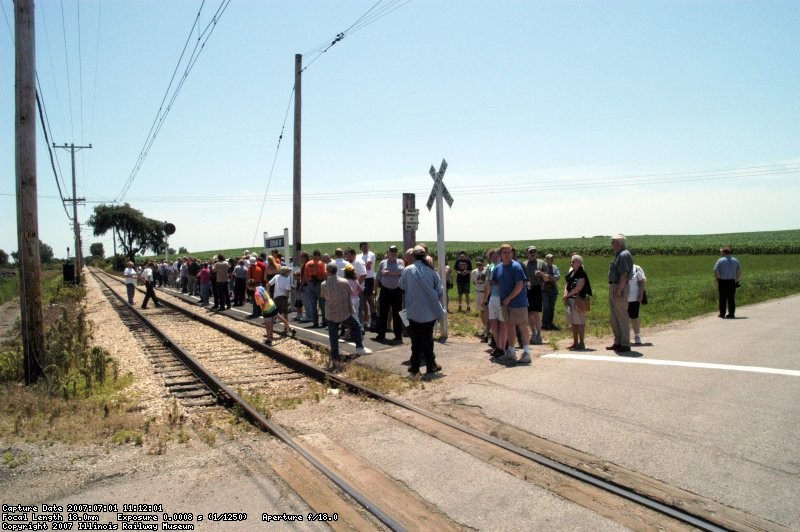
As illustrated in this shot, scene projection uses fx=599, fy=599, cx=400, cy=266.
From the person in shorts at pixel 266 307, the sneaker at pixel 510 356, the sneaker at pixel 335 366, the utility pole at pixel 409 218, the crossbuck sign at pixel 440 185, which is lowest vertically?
the sneaker at pixel 335 366

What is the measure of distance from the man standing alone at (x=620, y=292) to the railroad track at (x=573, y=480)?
3996 millimetres

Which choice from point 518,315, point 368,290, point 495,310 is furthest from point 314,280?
point 518,315

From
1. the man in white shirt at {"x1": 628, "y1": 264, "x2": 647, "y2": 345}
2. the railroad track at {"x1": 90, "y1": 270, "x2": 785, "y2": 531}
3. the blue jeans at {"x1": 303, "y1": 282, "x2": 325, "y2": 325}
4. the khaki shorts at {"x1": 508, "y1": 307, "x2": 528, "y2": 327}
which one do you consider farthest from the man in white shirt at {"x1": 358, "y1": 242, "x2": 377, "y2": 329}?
the railroad track at {"x1": 90, "y1": 270, "x2": 785, "y2": 531}

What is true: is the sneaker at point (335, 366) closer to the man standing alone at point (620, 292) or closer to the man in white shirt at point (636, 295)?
the man standing alone at point (620, 292)

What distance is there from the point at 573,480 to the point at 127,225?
107 metres

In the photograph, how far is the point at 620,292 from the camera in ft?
30.3

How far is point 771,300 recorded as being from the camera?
64.3ft

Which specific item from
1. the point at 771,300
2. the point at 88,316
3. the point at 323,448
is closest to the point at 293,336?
the point at 323,448

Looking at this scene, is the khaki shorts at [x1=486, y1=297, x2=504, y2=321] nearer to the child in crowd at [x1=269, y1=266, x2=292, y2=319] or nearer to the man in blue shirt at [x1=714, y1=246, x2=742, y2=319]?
the child in crowd at [x1=269, y1=266, x2=292, y2=319]

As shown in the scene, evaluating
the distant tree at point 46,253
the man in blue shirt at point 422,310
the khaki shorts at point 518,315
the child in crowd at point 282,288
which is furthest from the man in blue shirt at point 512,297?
the distant tree at point 46,253

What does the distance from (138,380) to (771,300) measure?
63.0 feet

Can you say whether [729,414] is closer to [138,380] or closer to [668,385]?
[668,385]

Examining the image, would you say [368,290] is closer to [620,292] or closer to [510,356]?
[510,356]

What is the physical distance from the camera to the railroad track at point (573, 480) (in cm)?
401
